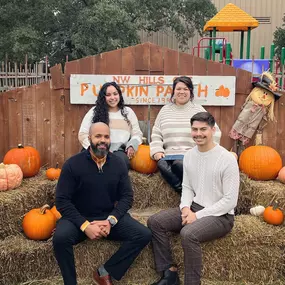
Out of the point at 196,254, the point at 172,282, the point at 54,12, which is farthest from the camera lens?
the point at 54,12

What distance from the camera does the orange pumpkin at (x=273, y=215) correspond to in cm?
389

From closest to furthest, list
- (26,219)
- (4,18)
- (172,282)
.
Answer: (172,282) → (26,219) → (4,18)

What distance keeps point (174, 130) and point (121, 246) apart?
5.60 feet

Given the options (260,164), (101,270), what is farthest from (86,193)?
A: (260,164)

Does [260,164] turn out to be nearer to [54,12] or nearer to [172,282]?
[172,282]

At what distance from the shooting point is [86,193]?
→ 11.5 feet

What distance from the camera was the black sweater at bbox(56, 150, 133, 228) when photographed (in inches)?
136

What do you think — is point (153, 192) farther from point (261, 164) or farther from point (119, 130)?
point (261, 164)

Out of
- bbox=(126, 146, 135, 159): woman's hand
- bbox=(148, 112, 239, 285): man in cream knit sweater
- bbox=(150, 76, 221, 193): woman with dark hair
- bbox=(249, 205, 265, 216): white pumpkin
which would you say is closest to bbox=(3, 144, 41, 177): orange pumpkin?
bbox=(126, 146, 135, 159): woman's hand

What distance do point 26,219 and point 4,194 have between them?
35cm

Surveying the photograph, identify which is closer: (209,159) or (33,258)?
(209,159)

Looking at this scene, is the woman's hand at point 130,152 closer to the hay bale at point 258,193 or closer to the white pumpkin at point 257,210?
the hay bale at point 258,193

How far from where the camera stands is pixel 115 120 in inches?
193

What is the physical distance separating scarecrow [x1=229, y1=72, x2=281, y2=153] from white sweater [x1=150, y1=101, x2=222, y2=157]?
1.99 ft
